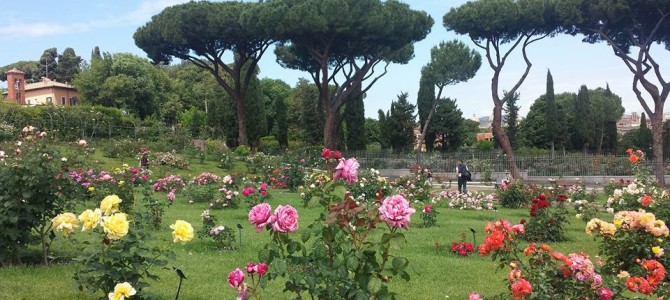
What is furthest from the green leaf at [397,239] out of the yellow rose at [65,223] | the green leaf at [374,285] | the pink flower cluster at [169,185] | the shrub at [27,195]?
the pink flower cluster at [169,185]

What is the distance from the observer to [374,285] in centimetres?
244

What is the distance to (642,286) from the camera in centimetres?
299

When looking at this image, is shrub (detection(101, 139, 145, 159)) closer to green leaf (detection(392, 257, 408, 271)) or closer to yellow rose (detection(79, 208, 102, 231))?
yellow rose (detection(79, 208, 102, 231))

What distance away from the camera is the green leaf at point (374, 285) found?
7.95 ft

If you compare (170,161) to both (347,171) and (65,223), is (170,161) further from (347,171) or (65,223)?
(347,171)

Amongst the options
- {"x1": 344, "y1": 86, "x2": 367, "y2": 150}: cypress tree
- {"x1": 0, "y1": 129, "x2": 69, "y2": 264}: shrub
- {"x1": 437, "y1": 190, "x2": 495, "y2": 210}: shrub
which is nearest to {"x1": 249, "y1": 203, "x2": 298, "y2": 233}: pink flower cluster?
{"x1": 0, "y1": 129, "x2": 69, "y2": 264}: shrub

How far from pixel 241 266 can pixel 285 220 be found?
3.67 meters

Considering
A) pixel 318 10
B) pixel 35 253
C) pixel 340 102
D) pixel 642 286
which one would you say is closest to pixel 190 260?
pixel 35 253

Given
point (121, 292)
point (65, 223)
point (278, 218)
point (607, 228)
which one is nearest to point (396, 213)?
point (278, 218)

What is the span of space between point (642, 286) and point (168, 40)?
27923 millimetres

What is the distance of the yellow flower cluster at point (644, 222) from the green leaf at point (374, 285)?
9.36 ft

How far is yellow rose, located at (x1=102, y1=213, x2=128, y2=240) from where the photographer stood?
9.78ft

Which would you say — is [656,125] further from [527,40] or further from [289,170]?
[289,170]

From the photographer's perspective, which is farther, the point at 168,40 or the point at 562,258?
the point at 168,40
